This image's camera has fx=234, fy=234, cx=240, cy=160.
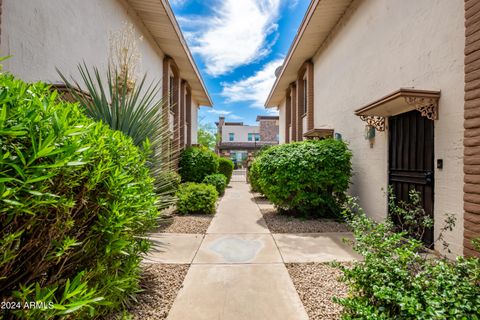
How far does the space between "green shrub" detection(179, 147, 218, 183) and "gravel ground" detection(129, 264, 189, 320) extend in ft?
23.6

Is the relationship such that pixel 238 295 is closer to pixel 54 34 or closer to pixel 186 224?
pixel 186 224

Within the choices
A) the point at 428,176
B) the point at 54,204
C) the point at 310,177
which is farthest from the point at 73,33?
the point at 428,176

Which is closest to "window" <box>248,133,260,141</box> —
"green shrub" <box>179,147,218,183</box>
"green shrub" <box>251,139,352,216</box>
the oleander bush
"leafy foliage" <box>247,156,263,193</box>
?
"green shrub" <box>179,147,218,183</box>

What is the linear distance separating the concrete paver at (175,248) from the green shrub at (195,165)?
5686 millimetres

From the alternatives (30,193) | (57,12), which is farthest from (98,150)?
(57,12)

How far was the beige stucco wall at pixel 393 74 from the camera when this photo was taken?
11.5 ft

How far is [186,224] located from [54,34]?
443cm

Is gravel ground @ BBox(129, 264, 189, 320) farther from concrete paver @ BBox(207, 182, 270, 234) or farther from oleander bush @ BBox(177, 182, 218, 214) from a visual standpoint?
oleander bush @ BBox(177, 182, 218, 214)

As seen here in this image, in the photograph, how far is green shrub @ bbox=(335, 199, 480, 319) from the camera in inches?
58.3

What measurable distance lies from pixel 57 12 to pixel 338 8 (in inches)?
283

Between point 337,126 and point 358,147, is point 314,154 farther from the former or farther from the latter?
point 337,126

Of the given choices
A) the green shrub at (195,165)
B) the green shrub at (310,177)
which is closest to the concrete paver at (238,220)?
the green shrub at (310,177)

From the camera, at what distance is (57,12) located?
403 cm

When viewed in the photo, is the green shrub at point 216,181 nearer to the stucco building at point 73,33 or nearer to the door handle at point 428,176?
the stucco building at point 73,33
